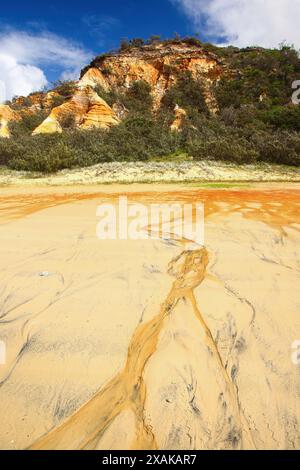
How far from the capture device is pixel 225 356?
91.2 inches

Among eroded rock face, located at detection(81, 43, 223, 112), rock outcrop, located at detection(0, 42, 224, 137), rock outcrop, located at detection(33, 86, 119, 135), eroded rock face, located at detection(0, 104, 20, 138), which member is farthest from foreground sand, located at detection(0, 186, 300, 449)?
eroded rock face, located at detection(81, 43, 223, 112)

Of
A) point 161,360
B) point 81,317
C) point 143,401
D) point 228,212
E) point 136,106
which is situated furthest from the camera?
point 136,106

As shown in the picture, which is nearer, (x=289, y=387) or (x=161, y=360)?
(x=289, y=387)

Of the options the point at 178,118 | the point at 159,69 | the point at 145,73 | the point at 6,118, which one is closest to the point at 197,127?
the point at 178,118

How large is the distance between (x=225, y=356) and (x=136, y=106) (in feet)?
84.6

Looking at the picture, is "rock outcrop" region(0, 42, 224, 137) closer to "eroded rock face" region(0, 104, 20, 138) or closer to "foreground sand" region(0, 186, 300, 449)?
"eroded rock face" region(0, 104, 20, 138)

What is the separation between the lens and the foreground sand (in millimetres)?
1826

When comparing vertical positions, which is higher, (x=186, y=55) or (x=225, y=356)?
(x=186, y=55)

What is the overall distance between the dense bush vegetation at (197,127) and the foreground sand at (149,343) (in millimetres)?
10854

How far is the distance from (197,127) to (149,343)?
67.2 feet

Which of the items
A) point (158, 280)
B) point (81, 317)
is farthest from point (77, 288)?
point (158, 280)

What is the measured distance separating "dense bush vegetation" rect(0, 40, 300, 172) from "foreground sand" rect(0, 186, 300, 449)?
1085 centimetres

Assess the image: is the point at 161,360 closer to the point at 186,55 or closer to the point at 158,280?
the point at 158,280

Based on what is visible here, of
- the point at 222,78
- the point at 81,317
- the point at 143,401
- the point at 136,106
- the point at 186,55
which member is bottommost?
the point at 143,401
